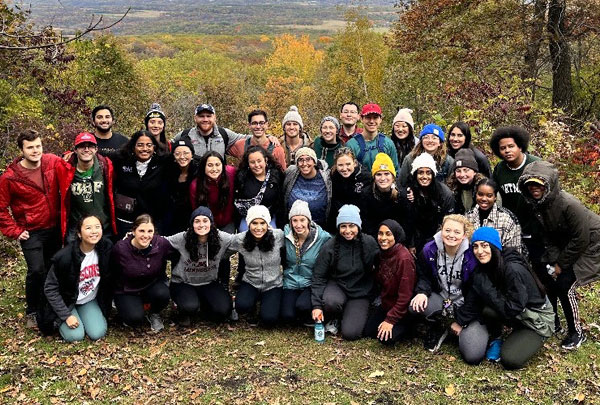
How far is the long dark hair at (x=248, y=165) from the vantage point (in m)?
7.26

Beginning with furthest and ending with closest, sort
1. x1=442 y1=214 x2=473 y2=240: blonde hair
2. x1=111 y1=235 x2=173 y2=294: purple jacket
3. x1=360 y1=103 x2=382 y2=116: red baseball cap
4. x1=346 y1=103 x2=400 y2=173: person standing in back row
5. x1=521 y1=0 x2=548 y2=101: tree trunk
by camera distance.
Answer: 1. x1=521 y1=0 x2=548 y2=101: tree trunk
2. x1=360 y1=103 x2=382 y2=116: red baseball cap
3. x1=346 y1=103 x2=400 y2=173: person standing in back row
4. x1=111 y1=235 x2=173 y2=294: purple jacket
5. x1=442 y1=214 x2=473 y2=240: blonde hair

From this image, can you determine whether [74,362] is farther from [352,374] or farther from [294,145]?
[294,145]

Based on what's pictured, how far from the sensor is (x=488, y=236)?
237 inches

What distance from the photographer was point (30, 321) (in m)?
7.05

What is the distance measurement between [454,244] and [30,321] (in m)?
5.47

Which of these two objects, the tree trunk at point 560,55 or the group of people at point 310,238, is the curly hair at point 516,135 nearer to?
the group of people at point 310,238

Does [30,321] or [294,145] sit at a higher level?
[294,145]

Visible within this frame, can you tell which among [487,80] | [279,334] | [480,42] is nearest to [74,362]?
[279,334]

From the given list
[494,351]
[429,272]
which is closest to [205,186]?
[429,272]

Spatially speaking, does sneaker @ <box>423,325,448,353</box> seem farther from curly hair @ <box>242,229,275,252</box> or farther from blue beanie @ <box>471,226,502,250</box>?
curly hair @ <box>242,229,275,252</box>

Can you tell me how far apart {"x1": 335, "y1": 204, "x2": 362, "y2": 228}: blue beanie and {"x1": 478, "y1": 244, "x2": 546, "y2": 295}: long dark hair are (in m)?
1.52

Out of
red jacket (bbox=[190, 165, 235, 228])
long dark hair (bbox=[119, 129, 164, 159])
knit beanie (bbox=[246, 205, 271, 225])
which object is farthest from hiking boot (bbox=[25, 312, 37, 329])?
knit beanie (bbox=[246, 205, 271, 225])

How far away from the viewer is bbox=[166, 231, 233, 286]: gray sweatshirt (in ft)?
22.7

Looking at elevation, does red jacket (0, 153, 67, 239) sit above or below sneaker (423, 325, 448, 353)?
above
